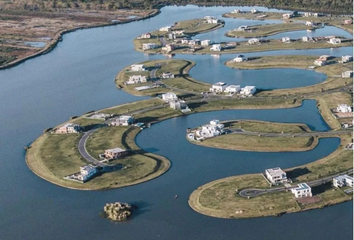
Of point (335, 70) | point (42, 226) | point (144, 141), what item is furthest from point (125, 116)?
point (335, 70)

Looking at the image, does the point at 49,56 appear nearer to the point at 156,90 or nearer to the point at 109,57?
the point at 109,57

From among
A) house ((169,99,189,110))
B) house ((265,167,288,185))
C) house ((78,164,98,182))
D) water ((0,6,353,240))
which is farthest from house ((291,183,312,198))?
house ((169,99,189,110))

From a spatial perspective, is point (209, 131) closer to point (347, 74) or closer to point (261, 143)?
point (261, 143)

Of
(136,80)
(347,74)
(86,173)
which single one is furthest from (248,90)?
(86,173)

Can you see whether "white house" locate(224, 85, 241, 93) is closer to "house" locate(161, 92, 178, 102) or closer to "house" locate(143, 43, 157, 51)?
"house" locate(161, 92, 178, 102)

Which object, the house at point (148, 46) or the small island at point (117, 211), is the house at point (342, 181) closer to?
the small island at point (117, 211)
